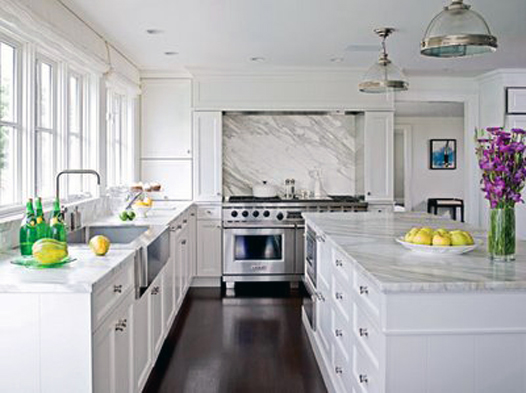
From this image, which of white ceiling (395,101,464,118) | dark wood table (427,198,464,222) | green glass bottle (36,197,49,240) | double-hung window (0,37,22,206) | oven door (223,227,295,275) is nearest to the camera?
green glass bottle (36,197,49,240)

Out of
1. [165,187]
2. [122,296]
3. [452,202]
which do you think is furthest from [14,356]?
[452,202]

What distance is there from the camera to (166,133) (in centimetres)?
625

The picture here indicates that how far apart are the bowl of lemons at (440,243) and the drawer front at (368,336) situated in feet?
1.36

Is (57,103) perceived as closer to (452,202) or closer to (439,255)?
(439,255)

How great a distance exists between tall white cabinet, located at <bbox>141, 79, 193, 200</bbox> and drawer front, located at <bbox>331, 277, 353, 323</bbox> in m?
3.36

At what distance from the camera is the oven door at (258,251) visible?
6000 mm

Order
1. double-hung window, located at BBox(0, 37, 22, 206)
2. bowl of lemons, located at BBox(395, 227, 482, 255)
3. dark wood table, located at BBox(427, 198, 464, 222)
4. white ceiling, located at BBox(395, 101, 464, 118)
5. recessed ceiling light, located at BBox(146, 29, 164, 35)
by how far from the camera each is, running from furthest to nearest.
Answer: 1. dark wood table, located at BBox(427, 198, 464, 222)
2. white ceiling, located at BBox(395, 101, 464, 118)
3. recessed ceiling light, located at BBox(146, 29, 164, 35)
4. double-hung window, located at BBox(0, 37, 22, 206)
5. bowl of lemons, located at BBox(395, 227, 482, 255)

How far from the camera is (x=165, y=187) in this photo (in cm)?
626

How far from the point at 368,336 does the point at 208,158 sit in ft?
13.4

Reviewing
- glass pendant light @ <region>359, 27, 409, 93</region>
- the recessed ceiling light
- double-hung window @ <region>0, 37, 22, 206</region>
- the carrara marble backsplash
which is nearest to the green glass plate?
double-hung window @ <region>0, 37, 22, 206</region>

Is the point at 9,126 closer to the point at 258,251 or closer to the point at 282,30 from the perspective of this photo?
the point at 282,30

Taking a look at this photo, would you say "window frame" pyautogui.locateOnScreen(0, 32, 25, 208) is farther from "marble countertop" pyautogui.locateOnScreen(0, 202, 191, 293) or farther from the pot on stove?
the pot on stove

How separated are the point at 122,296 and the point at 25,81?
156 centimetres

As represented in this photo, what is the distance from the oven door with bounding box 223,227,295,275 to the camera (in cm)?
600
